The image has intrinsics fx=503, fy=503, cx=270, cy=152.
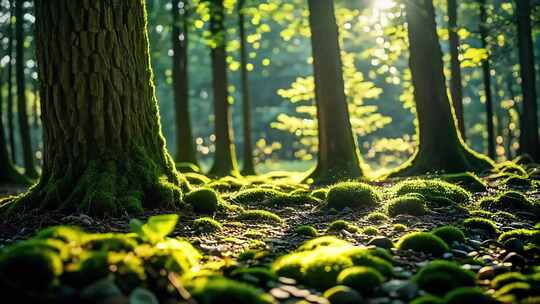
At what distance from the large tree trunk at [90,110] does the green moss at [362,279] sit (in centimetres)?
279

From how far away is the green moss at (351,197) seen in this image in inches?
277

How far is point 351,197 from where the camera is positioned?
7051 millimetres

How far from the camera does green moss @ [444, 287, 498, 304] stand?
129 inches

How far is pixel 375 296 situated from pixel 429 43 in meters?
9.06

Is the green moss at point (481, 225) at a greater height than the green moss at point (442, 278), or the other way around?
the green moss at point (442, 278)

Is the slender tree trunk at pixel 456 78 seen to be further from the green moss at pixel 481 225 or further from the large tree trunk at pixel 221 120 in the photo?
the green moss at pixel 481 225

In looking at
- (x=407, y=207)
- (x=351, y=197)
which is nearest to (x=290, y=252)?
(x=407, y=207)

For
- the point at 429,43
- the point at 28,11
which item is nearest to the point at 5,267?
the point at 429,43

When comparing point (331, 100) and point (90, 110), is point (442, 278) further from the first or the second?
point (331, 100)

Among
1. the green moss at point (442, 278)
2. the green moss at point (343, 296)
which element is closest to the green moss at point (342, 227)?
the green moss at point (442, 278)

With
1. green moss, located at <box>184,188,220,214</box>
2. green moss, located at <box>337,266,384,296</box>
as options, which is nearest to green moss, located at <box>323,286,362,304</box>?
green moss, located at <box>337,266,384,296</box>

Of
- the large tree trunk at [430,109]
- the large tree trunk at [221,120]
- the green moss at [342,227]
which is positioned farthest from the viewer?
the large tree trunk at [221,120]

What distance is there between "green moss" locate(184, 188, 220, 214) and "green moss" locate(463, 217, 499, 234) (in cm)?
298

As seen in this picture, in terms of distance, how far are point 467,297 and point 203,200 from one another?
11.8ft
